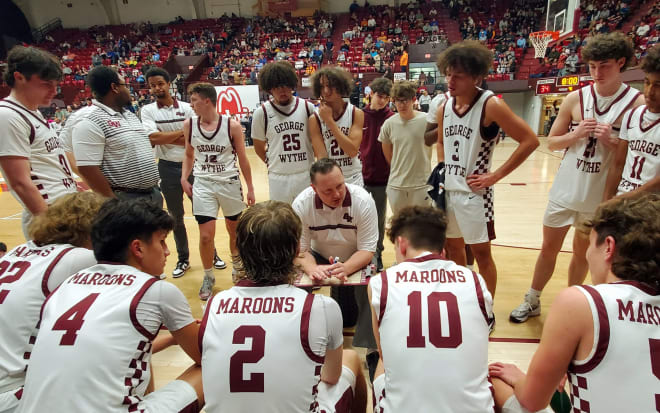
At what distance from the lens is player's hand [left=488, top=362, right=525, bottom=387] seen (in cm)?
165

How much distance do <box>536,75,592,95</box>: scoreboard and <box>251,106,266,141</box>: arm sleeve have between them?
13.7 meters

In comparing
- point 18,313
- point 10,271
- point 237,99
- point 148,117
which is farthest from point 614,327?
point 237,99

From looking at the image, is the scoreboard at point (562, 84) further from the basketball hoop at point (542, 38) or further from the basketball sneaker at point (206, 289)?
the basketball sneaker at point (206, 289)

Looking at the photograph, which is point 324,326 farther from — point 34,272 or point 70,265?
point 34,272

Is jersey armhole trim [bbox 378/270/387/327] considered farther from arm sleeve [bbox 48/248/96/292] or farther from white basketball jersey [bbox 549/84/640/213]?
white basketball jersey [bbox 549/84/640/213]

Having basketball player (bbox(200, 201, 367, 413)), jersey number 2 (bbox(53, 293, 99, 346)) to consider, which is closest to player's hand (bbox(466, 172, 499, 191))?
basketball player (bbox(200, 201, 367, 413))

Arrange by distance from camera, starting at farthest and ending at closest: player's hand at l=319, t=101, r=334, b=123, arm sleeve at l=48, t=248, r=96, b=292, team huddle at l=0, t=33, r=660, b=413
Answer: player's hand at l=319, t=101, r=334, b=123
arm sleeve at l=48, t=248, r=96, b=292
team huddle at l=0, t=33, r=660, b=413

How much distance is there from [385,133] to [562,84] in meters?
13.9

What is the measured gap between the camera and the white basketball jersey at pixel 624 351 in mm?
1210

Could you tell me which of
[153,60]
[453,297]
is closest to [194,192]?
[453,297]

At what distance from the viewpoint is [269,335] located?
4.81 feet

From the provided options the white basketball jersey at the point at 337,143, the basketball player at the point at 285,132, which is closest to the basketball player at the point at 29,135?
the basketball player at the point at 285,132

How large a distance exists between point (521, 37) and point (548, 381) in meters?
23.7

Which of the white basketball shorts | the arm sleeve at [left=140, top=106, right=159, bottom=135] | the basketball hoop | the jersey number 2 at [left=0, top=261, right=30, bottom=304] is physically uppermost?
the basketball hoop
